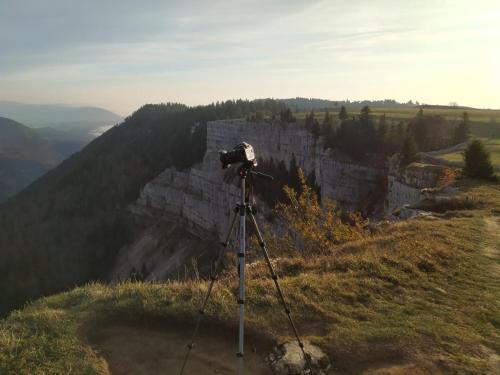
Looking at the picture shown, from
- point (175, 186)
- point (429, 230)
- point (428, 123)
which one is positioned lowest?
point (175, 186)

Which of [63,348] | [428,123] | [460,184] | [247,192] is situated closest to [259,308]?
[247,192]

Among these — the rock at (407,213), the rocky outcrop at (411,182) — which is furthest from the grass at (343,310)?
the rocky outcrop at (411,182)

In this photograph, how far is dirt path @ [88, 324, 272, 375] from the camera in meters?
8.01

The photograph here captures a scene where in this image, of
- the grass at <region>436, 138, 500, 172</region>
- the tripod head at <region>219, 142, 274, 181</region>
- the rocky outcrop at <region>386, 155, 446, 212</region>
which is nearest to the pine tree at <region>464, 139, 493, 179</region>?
the rocky outcrop at <region>386, 155, 446, 212</region>

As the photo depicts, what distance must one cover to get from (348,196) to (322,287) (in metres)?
44.9

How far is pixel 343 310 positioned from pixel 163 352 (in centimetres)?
424

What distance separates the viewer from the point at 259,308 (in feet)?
32.2

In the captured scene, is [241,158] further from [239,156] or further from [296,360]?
[296,360]

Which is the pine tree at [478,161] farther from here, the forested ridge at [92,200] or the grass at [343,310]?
the forested ridge at [92,200]

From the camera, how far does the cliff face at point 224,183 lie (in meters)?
54.6

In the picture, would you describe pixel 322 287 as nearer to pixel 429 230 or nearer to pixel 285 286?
pixel 285 286

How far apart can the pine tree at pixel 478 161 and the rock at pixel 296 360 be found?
85.5 ft

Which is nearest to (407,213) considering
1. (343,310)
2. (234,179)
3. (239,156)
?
(343,310)

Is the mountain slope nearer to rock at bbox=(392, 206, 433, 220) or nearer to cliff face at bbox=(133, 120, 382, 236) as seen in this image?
cliff face at bbox=(133, 120, 382, 236)
